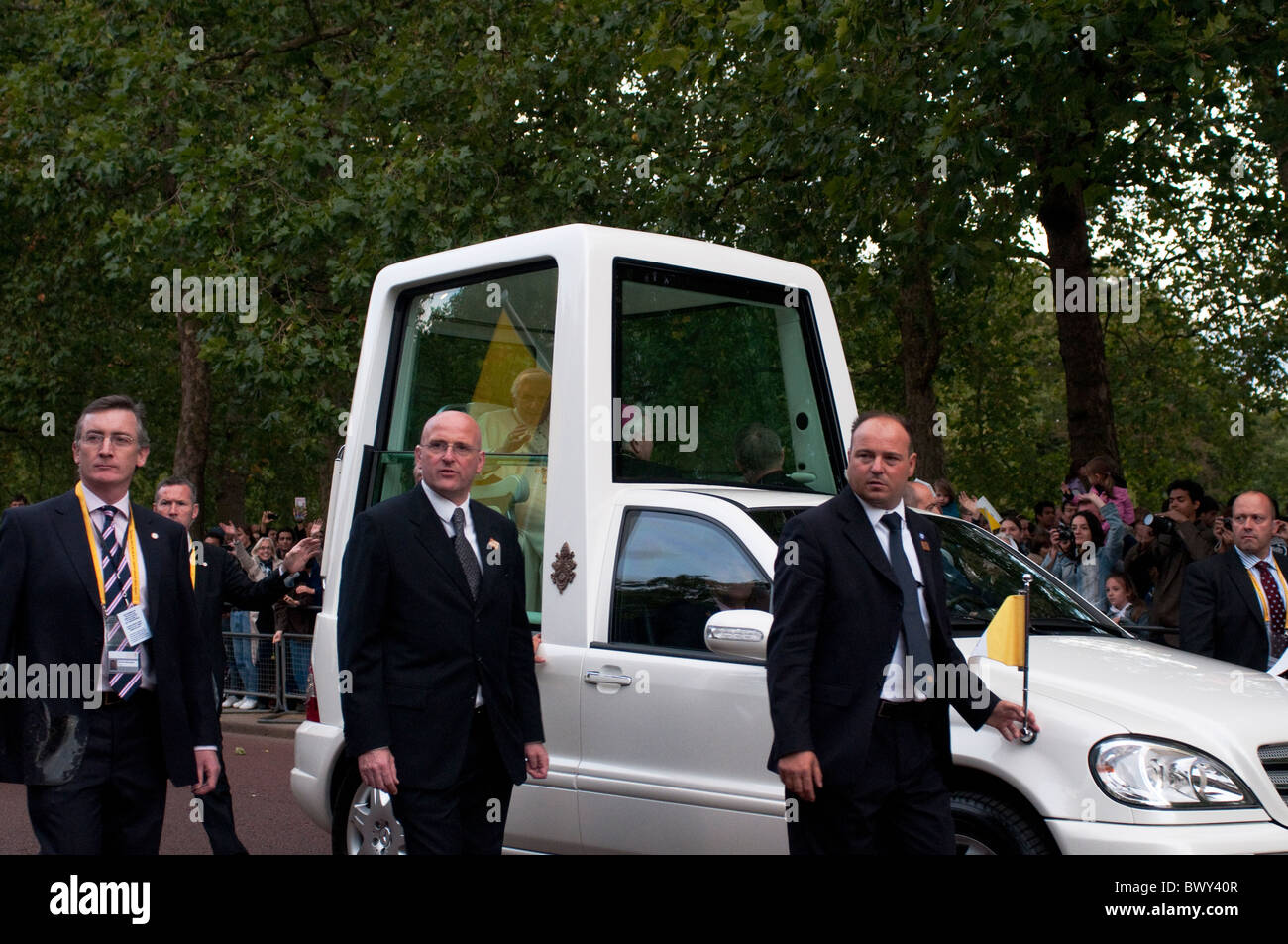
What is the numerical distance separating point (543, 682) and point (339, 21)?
54.8 feet

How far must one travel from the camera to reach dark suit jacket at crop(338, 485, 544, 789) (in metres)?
4.71

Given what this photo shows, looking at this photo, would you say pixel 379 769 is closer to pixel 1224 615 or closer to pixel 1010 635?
pixel 1010 635

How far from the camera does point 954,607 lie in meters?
5.64

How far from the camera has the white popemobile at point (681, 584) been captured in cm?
479

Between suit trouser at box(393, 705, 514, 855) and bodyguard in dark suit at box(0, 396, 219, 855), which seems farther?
suit trouser at box(393, 705, 514, 855)

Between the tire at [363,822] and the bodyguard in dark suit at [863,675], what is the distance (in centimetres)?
238

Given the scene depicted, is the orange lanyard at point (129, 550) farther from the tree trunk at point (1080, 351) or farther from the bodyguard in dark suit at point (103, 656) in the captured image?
the tree trunk at point (1080, 351)

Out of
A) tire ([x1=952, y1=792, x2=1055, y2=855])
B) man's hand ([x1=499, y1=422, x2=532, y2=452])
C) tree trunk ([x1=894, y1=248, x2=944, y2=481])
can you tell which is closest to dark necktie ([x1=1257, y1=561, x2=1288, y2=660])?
tire ([x1=952, y1=792, x2=1055, y2=855])

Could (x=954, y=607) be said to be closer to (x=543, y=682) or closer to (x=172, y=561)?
(x=543, y=682)

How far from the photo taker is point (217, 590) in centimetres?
717

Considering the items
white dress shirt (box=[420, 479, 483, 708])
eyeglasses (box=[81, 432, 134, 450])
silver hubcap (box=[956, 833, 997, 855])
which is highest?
eyeglasses (box=[81, 432, 134, 450])

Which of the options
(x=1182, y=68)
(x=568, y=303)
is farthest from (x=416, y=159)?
(x=568, y=303)

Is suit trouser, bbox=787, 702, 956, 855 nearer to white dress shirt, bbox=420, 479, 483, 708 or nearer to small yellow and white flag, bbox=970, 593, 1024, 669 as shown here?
small yellow and white flag, bbox=970, 593, 1024, 669
